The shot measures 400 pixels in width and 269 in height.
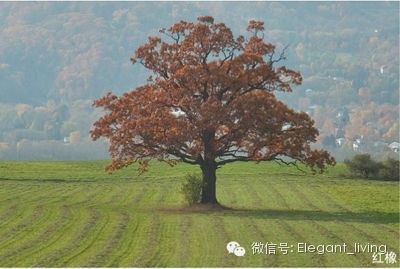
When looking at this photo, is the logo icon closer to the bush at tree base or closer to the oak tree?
the oak tree

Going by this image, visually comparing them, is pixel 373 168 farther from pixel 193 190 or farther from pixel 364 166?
pixel 193 190

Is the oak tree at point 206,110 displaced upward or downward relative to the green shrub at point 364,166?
upward

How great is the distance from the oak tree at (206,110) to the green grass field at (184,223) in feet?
13.5

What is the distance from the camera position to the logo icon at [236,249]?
30778 mm

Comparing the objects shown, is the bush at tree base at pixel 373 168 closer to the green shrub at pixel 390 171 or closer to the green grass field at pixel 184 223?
the green shrub at pixel 390 171

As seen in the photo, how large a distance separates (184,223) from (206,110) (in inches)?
409

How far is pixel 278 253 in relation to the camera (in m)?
30.8

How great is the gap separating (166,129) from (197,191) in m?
5.38

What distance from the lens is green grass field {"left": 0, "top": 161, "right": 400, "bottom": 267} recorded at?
29.5 meters

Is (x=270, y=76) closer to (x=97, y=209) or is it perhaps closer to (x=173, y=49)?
(x=173, y=49)

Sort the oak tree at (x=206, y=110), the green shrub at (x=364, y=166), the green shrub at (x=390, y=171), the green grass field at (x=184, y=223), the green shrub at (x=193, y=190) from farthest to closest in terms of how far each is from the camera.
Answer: the green shrub at (x=364, y=166)
the green shrub at (x=390, y=171)
the green shrub at (x=193, y=190)
the oak tree at (x=206, y=110)
the green grass field at (x=184, y=223)

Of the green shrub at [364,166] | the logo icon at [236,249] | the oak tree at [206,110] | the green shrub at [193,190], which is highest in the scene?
the oak tree at [206,110]

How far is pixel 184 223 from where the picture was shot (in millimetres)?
40312

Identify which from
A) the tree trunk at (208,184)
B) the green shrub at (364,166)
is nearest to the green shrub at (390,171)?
the green shrub at (364,166)
